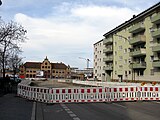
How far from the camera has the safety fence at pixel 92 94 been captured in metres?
14.8

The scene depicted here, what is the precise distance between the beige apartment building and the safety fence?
28355mm

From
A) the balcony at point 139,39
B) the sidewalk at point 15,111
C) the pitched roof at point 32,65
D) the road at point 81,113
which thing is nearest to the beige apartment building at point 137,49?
the balcony at point 139,39

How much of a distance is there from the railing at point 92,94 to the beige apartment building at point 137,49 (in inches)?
1116

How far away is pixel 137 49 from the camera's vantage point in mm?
56188

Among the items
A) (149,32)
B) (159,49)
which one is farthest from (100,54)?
(159,49)

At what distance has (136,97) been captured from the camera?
16219mm

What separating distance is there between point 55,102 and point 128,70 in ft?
156

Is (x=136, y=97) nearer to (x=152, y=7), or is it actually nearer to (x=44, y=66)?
(x=152, y=7)

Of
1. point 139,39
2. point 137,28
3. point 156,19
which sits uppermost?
point 156,19

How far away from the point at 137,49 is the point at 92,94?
43.2 m

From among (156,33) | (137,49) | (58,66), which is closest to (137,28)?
(137,49)

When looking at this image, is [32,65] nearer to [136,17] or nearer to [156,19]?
[136,17]

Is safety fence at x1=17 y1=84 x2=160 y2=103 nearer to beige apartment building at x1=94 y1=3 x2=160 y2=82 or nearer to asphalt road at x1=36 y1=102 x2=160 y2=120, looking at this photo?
asphalt road at x1=36 y1=102 x2=160 y2=120

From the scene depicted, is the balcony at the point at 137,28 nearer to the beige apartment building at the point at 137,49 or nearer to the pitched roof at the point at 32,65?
the beige apartment building at the point at 137,49
